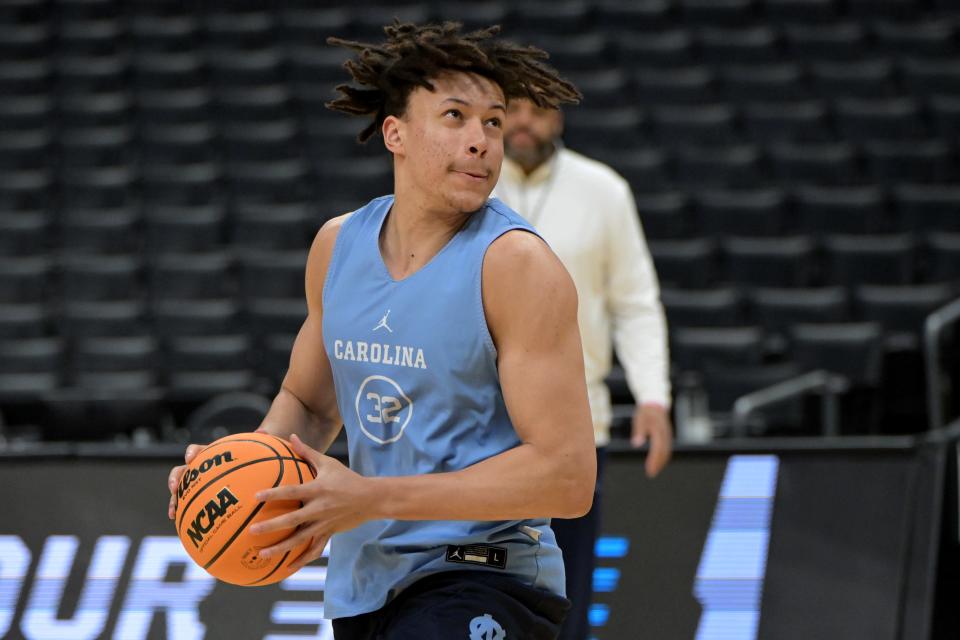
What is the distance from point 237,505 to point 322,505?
0.19 metres

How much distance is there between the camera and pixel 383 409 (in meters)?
2.47

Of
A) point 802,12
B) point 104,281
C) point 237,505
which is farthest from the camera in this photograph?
point 802,12

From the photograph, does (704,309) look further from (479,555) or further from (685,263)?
(479,555)

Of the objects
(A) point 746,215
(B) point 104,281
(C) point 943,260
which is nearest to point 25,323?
(B) point 104,281

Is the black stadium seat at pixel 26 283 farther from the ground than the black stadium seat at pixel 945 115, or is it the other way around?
the black stadium seat at pixel 945 115

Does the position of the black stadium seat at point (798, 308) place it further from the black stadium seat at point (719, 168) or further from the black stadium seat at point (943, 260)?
the black stadium seat at point (719, 168)

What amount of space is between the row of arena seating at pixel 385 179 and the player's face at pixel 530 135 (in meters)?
3.78

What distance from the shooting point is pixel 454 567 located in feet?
7.97

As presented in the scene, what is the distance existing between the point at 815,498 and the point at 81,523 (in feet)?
8.18

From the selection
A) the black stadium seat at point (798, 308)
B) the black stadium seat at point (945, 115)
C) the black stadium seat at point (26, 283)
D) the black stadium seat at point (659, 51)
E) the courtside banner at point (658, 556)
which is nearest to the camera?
the courtside banner at point (658, 556)

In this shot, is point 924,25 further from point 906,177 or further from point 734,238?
point 734,238

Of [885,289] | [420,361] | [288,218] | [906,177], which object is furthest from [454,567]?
[906,177]

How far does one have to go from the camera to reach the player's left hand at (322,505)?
2.20 metres

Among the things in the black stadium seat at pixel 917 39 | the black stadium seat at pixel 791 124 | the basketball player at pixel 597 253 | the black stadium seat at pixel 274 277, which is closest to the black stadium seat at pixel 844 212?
the black stadium seat at pixel 791 124
